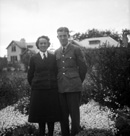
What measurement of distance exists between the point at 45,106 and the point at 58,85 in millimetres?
540

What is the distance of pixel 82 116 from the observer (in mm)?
6148

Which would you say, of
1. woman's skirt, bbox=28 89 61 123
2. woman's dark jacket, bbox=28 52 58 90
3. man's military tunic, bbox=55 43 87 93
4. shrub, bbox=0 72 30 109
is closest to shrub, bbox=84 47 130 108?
man's military tunic, bbox=55 43 87 93

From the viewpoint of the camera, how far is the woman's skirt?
4.37 metres

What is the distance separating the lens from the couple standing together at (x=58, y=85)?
426cm

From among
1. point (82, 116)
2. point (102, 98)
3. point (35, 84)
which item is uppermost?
point (35, 84)

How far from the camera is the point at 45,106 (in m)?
4.41

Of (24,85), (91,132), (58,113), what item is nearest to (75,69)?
(58,113)

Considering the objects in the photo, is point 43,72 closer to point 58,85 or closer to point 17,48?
point 58,85

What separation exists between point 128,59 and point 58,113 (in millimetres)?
3008

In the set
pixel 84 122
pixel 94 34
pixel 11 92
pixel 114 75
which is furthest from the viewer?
pixel 94 34

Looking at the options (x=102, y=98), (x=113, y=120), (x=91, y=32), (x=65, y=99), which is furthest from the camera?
(x=91, y=32)

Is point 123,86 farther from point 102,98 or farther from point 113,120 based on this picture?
point 113,120

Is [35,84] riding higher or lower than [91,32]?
lower

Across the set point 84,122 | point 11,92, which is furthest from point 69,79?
point 11,92
